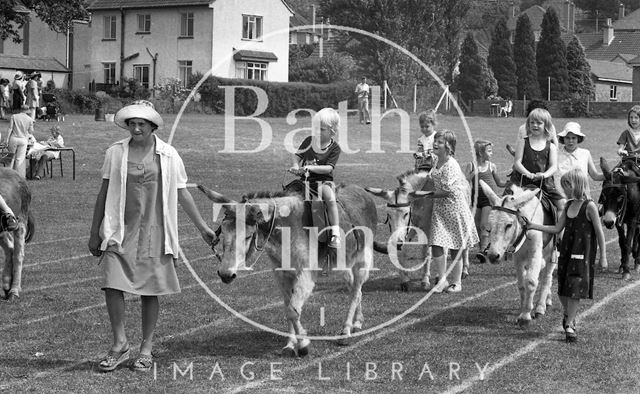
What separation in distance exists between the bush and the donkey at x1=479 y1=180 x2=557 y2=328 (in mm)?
37737

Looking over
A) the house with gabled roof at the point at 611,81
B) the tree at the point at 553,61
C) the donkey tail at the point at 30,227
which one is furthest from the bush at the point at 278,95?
the house with gabled roof at the point at 611,81

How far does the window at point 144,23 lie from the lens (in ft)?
229

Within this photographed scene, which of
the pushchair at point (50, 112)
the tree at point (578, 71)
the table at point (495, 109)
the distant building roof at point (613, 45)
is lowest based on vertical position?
the pushchair at point (50, 112)

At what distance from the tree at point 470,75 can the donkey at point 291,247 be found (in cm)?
7024

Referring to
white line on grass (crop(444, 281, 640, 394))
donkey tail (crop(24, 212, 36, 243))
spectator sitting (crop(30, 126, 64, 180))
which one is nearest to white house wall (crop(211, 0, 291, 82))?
spectator sitting (crop(30, 126, 64, 180))

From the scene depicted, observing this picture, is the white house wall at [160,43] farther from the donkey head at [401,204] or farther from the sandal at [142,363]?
the sandal at [142,363]

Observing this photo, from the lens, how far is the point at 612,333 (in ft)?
34.9

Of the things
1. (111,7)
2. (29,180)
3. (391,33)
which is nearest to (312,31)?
(391,33)

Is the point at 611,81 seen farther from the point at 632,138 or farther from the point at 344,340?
the point at 344,340

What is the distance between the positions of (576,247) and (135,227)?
455 centimetres

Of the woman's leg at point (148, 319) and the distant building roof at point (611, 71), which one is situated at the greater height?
→ the distant building roof at point (611, 71)

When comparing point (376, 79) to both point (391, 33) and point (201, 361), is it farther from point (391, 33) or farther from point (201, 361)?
point (201, 361)

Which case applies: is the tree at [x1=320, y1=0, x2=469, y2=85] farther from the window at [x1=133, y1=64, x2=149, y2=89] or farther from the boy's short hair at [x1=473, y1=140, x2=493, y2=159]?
the boy's short hair at [x1=473, y1=140, x2=493, y2=159]

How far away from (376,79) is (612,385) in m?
59.1
